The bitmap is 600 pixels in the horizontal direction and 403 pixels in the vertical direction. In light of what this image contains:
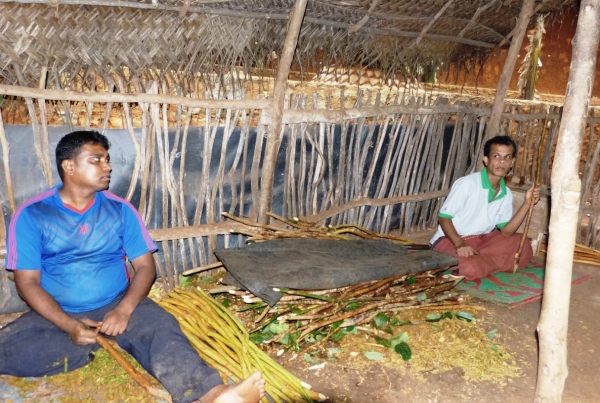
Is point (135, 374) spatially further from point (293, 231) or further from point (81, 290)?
point (293, 231)

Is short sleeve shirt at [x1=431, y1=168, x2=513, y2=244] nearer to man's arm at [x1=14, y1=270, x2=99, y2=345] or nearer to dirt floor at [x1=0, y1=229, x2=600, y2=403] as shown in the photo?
dirt floor at [x1=0, y1=229, x2=600, y2=403]

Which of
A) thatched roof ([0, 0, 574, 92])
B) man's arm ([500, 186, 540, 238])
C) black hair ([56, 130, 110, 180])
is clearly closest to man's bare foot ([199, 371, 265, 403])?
black hair ([56, 130, 110, 180])

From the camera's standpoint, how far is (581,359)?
10.4ft

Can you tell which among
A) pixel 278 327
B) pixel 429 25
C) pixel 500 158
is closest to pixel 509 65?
pixel 429 25

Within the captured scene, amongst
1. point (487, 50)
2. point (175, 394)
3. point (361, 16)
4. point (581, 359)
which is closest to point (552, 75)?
point (487, 50)

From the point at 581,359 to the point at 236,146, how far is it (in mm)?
2827

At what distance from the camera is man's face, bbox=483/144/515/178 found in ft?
13.7

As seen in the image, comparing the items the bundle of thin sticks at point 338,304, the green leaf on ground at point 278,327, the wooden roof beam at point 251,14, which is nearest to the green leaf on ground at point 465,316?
the bundle of thin sticks at point 338,304

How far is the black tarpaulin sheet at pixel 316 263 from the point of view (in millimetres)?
3260

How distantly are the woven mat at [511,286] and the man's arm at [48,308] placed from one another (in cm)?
282

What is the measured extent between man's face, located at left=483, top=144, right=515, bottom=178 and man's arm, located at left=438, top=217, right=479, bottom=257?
22.6 inches

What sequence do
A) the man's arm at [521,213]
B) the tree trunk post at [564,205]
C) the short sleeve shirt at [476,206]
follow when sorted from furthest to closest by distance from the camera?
the short sleeve shirt at [476,206]
the man's arm at [521,213]
the tree trunk post at [564,205]

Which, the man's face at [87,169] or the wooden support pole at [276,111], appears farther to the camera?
the wooden support pole at [276,111]

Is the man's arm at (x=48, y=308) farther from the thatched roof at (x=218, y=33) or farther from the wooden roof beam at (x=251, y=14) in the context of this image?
the wooden roof beam at (x=251, y=14)
